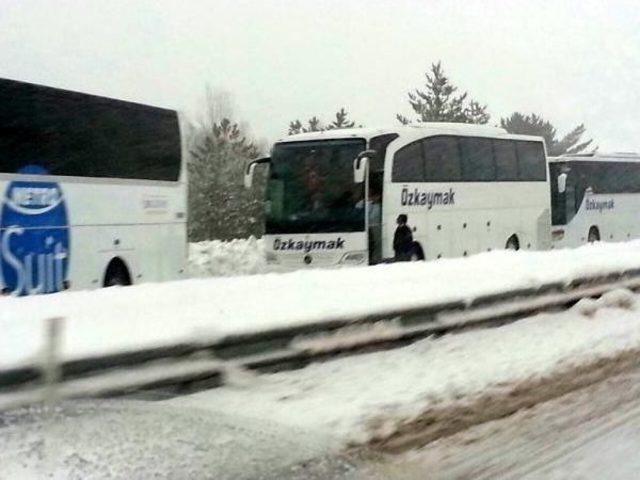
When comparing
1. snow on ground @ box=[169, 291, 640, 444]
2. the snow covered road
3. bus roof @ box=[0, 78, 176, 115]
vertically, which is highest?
bus roof @ box=[0, 78, 176, 115]

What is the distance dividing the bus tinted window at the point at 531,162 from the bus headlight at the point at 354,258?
7.85 meters

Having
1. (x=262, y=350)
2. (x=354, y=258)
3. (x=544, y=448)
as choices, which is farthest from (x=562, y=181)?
(x=544, y=448)

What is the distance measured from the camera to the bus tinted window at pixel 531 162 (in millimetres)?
26953

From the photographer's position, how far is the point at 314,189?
70.3 feet

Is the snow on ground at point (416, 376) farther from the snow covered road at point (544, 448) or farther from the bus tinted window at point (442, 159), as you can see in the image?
the bus tinted window at point (442, 159)

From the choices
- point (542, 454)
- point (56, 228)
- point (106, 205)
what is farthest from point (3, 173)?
point (542, 454)

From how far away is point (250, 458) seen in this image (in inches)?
218

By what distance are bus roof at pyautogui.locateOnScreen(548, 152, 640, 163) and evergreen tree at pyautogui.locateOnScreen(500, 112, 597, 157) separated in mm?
29997

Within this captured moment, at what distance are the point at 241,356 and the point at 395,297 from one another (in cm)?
250

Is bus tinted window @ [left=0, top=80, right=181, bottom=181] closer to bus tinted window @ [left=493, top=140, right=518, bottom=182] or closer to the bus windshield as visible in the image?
the bus windshield

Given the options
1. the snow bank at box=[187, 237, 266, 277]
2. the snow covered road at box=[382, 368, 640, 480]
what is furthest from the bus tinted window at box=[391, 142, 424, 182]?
the snow covered road at box=[382, 368, 640, 480]

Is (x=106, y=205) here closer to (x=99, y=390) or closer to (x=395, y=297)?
(x=395, y=297)

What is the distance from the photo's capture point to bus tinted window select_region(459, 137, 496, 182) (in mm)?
24281

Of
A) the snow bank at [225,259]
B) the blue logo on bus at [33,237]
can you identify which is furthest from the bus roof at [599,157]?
the blue logo on bus at [33,237]
